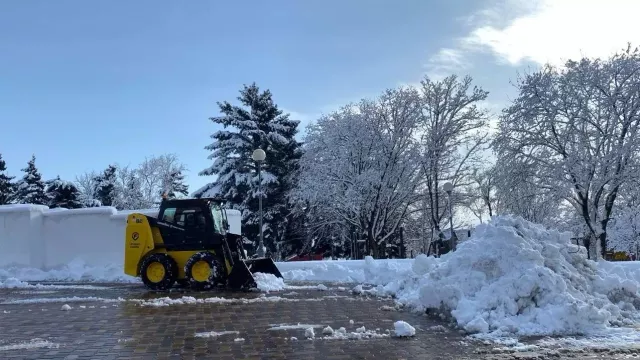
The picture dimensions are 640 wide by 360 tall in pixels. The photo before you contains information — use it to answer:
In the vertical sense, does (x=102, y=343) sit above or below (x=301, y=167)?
below

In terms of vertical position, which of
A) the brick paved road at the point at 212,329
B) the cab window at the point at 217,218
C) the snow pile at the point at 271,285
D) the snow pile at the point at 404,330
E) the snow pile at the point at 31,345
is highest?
the cab window at the point at 217,218

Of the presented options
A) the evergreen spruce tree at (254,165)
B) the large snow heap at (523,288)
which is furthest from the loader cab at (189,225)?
the evergreen spruce tree at (254,165)

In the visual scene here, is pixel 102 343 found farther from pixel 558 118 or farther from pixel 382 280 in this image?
pixel 558 118

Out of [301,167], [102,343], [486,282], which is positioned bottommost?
[102,343]

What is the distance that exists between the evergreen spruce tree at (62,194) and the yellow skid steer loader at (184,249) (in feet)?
104

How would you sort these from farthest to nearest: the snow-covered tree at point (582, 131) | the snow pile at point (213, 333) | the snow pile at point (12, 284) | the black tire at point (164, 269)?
the snow-covered tree at point (582, 131) < the snow pile at point (12, 284) < the black tire at point (164, 269) < the snow pile at point (213, 333)

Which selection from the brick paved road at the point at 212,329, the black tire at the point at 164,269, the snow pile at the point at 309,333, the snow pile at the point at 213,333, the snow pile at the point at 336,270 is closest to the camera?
the brick paved road at the point at 212,329

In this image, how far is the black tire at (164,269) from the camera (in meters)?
14.0

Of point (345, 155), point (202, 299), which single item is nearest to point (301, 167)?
point (345, 155)

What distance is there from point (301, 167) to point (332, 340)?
28223 millimetres

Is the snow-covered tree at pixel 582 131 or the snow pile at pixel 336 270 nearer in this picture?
the snow pile at pixel 336 270

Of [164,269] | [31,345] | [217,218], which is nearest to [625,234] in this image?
[217,218]

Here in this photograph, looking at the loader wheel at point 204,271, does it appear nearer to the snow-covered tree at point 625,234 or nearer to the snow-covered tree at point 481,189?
the snow-covered tree at point 481,189

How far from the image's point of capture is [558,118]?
26312 mm
